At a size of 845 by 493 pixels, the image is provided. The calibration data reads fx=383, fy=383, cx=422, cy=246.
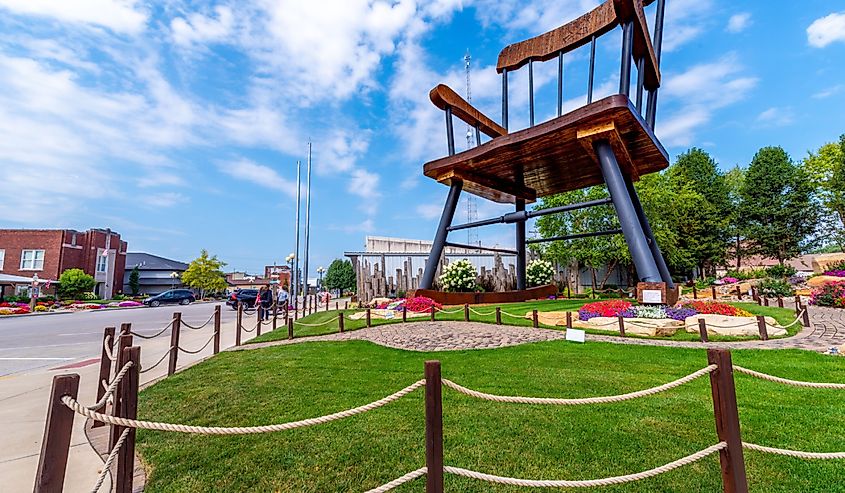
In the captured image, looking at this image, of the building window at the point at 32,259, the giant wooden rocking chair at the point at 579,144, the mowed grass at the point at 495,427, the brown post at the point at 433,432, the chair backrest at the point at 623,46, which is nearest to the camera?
the brown post at the point at 433,432

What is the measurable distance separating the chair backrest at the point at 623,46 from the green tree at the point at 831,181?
90.4 ft

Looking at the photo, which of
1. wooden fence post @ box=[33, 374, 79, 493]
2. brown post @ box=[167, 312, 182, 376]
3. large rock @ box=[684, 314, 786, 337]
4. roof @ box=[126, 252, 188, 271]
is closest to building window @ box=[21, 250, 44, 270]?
→ roof @ box=[126, 252, 188, 271]

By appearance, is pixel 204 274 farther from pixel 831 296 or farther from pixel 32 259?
pixel 831 296

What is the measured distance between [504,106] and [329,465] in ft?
43.5

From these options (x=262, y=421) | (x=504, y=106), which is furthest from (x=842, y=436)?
(x=504, y=106)

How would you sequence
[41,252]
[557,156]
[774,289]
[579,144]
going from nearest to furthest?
[579,144]
[557,156]
[774,289]
[41,252]

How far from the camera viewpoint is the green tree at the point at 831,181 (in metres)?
27.0

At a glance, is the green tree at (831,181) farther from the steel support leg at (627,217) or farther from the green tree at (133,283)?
the green tree at (133,283)

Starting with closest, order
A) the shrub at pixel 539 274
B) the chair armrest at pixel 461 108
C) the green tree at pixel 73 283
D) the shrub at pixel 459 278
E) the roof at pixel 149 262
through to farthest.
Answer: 1. the chair armrest at pixel 461 108
2. the shrub at pixel 459 278
3. the shrub at pixel 539 274
4. the green tree at pixel 73 283
5. the roof at pixel 149 262

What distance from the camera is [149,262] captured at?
58312 millimetres

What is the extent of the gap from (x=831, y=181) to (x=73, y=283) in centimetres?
6164

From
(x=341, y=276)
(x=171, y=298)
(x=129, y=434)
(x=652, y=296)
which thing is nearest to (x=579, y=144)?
(x=652, y=296)

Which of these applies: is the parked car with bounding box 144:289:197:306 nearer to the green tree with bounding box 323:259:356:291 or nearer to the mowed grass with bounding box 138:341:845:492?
the green tree with bounding box 323:259:356:291

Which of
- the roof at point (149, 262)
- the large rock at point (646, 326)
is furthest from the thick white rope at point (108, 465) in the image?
the roof at point (149, 262)
